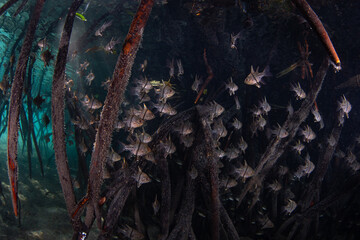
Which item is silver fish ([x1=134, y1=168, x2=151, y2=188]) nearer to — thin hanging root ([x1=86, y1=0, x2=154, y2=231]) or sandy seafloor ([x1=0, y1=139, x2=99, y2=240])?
thin hanging root ([x1=86, y1=0, x2=154, y2=231])

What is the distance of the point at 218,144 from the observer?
541cm

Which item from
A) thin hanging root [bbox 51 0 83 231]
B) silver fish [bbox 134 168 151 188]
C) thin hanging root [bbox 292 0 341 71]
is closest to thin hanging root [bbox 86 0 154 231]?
thin hanging root [bbox 51 0 83 231]

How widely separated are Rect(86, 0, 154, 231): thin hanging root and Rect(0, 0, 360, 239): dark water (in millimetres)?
884

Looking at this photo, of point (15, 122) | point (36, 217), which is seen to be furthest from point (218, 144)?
point (36, 217)

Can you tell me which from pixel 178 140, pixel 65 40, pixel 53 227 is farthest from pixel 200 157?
pixel 53 227

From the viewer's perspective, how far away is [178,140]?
5508 mm

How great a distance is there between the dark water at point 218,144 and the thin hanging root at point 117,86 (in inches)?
34.8

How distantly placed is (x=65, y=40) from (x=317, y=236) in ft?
23.6

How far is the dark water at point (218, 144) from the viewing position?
4098mm

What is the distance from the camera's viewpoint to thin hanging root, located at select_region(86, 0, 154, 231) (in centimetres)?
158

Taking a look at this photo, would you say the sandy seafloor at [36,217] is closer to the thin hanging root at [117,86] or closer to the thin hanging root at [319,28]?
the thin hanging root at [117,86]

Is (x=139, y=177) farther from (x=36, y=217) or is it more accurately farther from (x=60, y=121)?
(x=36, y=217)

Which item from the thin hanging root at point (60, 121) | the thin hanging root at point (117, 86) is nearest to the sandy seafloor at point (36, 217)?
the thin hanging root at point (60, 121)

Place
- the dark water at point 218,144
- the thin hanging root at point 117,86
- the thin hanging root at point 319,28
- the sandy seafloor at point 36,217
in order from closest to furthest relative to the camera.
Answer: the thin hanging root at point 319,28
the thin hanging root at point 117,86
the dark water at point 218,144
the sandy seafloor at point 36,217
